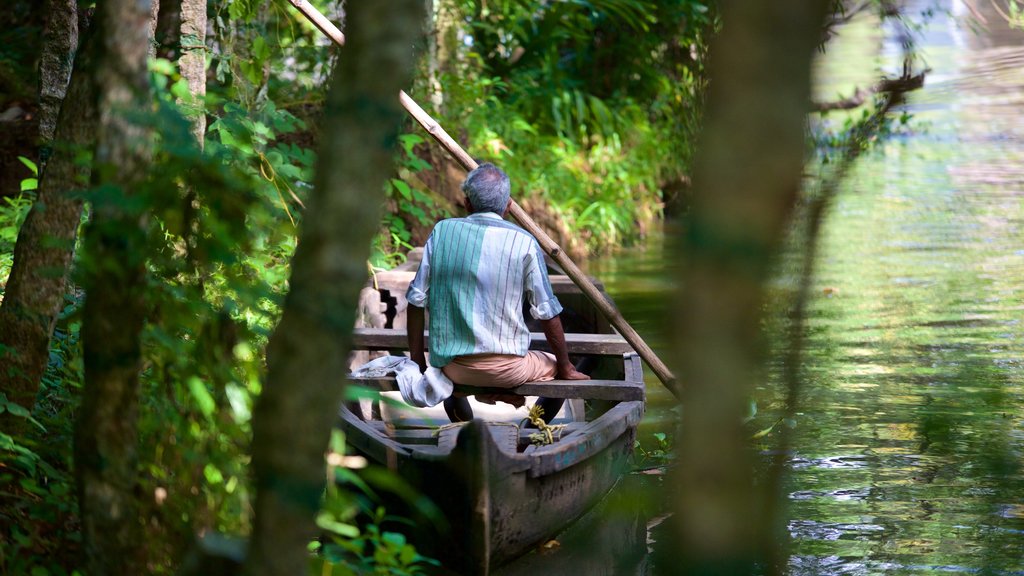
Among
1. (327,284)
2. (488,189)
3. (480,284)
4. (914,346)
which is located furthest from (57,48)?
(914,346)

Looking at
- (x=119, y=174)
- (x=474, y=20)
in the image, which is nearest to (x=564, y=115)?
(x=474, y=20)

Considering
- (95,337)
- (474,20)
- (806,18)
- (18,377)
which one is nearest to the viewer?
(806,18)

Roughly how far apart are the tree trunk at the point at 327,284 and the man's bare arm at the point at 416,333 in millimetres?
2963

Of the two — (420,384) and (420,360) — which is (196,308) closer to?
(420,384)

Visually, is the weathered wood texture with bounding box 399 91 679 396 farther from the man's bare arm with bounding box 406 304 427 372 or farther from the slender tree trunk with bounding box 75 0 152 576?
the slender tree trunk with bounding box 75 0 152 576

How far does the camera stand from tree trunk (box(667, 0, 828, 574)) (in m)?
0.90

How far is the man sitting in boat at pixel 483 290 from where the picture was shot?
4.40m

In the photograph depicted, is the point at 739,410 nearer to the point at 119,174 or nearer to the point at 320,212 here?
the point at 320,212

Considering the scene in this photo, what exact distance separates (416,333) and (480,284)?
43 centimetres

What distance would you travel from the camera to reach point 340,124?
60.0 inches

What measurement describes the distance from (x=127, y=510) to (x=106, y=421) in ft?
0.59

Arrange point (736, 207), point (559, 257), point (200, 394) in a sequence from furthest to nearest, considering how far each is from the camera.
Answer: point (559, 257) → point (200, 394) → point (736, 207)

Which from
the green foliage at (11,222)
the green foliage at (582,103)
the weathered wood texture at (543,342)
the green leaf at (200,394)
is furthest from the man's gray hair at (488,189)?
the green foliage at (582,103)

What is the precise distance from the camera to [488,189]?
4.45 m
